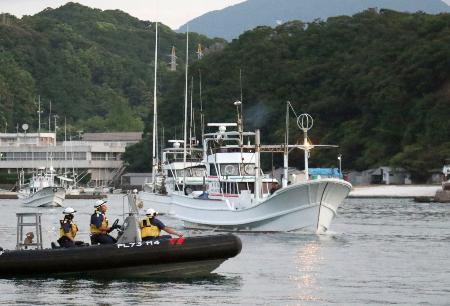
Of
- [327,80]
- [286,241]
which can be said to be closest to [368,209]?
[286,241]

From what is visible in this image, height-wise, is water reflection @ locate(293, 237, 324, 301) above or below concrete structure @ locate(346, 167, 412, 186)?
below

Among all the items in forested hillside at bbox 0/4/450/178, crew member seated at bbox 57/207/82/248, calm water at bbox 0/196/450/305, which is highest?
forested hillside at bbox 0/4/450/178

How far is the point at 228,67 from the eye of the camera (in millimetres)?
176125

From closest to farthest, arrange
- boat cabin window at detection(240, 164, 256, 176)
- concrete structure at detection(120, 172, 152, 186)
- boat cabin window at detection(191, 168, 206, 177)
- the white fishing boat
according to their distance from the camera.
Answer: the white fishing boat, boat cabin window at detection(240, 164, 256, 176), boat cabin window at detection(191, 168, 206, 177), concrete structure at detection(120, 172, 152, 186)

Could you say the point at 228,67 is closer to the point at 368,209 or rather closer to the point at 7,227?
the point at 368,209

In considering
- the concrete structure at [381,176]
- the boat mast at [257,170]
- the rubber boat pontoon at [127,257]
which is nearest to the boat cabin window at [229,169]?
the boat mast at [257,170]

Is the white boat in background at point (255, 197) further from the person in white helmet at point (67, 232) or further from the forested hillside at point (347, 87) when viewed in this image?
the forested hillside at point (347, 87)

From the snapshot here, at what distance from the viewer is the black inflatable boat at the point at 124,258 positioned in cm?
3559

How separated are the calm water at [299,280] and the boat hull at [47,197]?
52.3 meters

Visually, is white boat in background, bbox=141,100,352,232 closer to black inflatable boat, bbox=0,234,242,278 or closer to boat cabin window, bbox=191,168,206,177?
boat cabin window, bbox=191,168,206,177

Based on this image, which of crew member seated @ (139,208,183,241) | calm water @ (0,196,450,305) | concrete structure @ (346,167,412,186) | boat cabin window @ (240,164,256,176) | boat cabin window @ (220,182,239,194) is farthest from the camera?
concrete structure @ (346,167,412,186)

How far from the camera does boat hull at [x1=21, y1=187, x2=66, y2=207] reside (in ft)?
365

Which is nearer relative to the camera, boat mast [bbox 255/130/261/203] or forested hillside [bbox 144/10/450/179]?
boat mast [bbox 255/130/261/203]

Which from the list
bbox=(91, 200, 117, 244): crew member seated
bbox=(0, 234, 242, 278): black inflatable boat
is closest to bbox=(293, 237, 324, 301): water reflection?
bbox=(0, 234, 242, 278): black inflatable boat
